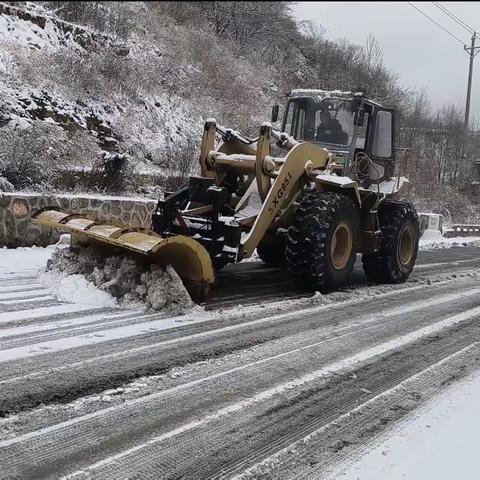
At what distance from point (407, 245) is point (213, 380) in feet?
19.1

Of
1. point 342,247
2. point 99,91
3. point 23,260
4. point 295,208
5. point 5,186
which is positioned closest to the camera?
point 295,208

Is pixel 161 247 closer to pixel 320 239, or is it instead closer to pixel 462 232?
pixel 320 239

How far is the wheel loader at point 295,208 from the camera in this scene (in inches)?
261

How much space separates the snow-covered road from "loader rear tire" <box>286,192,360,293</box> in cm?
30

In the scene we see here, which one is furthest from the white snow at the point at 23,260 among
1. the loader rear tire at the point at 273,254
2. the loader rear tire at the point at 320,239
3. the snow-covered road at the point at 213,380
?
the loader rear tire at the point at 320,239

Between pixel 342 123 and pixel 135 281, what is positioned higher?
pixel 342 123

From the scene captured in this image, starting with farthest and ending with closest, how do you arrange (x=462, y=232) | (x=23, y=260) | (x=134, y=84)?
1. (x=462, y=232)
2. (x=134, y=84)
3. (x=23, y=260)

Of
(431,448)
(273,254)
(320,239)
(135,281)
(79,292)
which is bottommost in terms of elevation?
(431,448)

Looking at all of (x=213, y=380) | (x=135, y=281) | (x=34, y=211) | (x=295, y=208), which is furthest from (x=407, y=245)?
(x=34, y=211)

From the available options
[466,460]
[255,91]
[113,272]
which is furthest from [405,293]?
[255,91]

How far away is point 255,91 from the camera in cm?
2464

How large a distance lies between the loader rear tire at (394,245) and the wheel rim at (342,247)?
1.04 metres

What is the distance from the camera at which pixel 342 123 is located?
866 centimetres

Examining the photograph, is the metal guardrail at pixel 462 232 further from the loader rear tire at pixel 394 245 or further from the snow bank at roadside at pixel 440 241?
the loader rear tire at pixel 394 245
